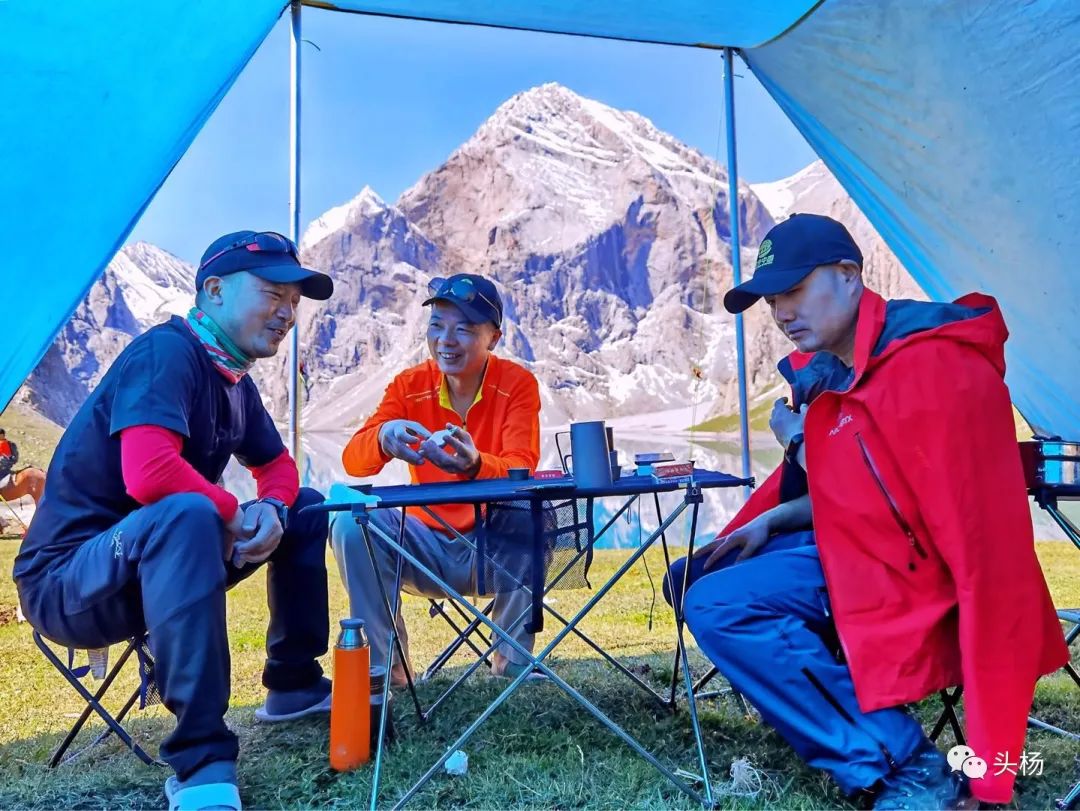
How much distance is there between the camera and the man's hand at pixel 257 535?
5.41 feet

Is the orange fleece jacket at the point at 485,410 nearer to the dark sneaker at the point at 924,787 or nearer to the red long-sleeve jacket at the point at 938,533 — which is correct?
the red long-sleeve jacket at the point at 938,533

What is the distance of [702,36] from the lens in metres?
3.27

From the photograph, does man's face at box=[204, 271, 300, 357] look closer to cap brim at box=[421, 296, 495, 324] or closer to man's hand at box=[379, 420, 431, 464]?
man's hand at box=[379, 420, 431, 464]

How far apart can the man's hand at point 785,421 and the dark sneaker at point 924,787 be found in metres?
0.59

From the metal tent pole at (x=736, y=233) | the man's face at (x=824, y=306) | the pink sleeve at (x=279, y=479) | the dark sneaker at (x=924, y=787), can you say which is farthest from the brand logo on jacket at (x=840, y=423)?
the metal tent pole at (x=736, y=233)

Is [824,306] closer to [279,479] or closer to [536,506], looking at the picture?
[536,506]

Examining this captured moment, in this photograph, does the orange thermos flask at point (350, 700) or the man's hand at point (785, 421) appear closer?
the man's hand at point (785, 421)

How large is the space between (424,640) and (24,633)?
179 cm

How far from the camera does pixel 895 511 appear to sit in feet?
4.40

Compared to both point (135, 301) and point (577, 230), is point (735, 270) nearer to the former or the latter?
point (135, 301)

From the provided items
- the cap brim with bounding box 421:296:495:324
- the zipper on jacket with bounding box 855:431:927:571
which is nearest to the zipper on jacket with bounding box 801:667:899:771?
the zipper on jacket with bounding box 855:431:927:571

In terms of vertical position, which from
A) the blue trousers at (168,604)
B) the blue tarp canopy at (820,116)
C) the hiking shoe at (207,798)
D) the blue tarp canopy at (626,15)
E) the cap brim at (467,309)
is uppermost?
the blue tarp canopy at (626,15)

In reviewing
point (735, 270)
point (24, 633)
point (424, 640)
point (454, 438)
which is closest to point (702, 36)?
point (735, 270)

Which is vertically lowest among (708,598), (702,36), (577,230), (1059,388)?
(708,598)
